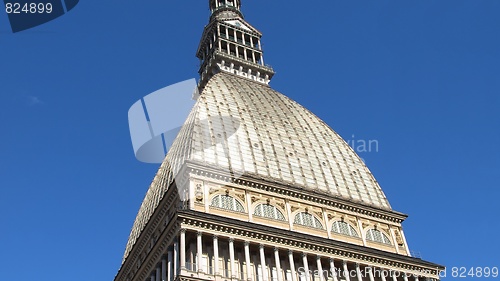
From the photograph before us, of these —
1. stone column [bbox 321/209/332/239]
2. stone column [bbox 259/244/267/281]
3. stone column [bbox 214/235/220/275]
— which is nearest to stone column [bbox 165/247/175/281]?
stone column [bbox 214/235/220/275]

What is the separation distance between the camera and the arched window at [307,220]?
4609 centimetres

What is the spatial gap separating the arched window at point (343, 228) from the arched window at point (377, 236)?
140cm

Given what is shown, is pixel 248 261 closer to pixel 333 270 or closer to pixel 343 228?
pixel 333 270

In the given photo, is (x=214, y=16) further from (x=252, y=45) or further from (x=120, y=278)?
(x=120, y=278)

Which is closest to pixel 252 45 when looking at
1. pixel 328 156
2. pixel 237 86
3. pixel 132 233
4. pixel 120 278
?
pixel 237 86

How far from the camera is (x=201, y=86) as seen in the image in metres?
74.2

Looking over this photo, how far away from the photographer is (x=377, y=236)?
49.4 m

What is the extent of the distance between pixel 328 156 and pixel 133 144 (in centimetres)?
1920

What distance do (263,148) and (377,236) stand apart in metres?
12.4

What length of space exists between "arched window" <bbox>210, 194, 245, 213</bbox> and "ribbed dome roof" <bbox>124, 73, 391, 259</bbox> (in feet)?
10.3

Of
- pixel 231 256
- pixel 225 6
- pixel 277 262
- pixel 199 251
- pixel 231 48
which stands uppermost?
pixel 225 6

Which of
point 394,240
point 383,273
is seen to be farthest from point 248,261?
point 394,240

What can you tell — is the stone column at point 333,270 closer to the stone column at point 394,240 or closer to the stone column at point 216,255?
the stone column at point 394,240

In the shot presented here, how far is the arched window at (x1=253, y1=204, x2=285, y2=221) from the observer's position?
44656 mm
